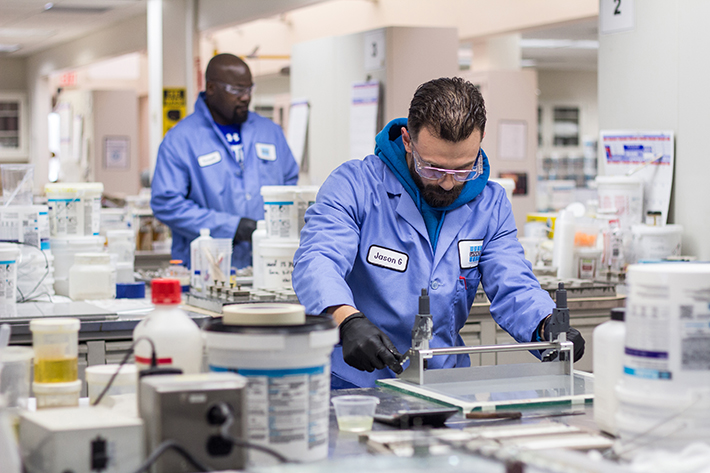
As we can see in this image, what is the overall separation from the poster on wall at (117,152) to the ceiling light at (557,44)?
5868 millimetres

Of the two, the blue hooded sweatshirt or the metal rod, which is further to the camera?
the blue hooded sweatshirt

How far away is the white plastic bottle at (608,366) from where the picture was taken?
145 centimetres

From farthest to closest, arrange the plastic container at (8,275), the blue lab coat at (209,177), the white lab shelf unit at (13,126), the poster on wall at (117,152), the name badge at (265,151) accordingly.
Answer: the white lab shelf unit at (13,126)
the poster on wall at (117,152)
the name badge at (265,151)
the blue lab coat at (209,177)
the plastic container at (8,275)

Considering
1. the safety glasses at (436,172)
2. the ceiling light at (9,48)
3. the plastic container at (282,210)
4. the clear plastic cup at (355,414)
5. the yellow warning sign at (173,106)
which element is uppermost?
the ceiling light at (9,48)

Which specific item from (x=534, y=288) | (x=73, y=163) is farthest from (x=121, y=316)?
(x=73, y=163)

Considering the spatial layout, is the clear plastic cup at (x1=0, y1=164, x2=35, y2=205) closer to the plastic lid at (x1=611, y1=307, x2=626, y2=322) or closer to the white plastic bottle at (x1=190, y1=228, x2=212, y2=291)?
the white plastic bottle at (x1=190, y1=228, x2=212, y2=291)

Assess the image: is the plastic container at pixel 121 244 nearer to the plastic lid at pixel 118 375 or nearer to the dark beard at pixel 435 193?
the dark beard at pixel 435 193

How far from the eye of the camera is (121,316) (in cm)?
287

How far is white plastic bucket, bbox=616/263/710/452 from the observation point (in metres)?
1.28

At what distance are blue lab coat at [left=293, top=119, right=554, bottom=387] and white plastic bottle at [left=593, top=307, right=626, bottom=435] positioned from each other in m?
0.61

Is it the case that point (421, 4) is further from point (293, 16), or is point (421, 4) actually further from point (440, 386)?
point (440, 386)

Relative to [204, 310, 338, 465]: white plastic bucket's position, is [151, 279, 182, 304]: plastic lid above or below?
above

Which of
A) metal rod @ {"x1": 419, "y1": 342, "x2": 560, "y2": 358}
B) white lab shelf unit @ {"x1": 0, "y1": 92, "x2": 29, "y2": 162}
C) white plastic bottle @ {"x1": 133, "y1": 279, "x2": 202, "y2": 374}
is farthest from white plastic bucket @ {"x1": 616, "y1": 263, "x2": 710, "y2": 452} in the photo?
white lab shelf unit @ {"x1": 0, "y1": 92, "x2": 29, "y2": 162}

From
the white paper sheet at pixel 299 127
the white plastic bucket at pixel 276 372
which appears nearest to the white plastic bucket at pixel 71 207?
the white plastic bucket at pixel 276 372
